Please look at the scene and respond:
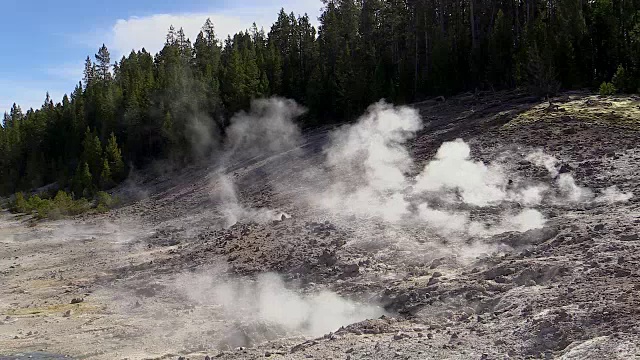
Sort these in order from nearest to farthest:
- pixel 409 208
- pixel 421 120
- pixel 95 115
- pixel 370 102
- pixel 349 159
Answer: pixel 409 208, pixel 349 159, pixel 421 120, pixel 370 102, pixel 95 115

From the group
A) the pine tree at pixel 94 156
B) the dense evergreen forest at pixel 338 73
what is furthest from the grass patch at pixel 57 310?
the pine tree at pixel 94 156

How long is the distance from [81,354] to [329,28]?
40.9 meters

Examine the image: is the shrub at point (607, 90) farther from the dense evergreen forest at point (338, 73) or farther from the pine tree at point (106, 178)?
the pine tree at point (106, 178)

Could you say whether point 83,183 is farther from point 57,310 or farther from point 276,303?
point 276,303

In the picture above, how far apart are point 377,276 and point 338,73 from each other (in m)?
30.3

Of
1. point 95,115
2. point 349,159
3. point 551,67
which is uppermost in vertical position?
point 95,115

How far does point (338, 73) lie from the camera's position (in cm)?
4150

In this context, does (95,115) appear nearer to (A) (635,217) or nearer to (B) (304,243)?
(B) (304,243)

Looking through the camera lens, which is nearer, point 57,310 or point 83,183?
point 57,310

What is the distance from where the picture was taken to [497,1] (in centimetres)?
4297

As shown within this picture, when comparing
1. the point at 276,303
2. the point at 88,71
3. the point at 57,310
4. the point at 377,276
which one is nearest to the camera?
the point at 276,303

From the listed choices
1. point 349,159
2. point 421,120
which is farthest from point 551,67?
point 349,159

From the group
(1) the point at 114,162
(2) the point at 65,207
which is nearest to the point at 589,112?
(2) the point at 65,207

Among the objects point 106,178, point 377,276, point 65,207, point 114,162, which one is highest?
point 114,162
